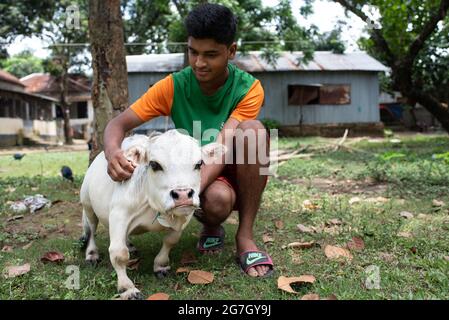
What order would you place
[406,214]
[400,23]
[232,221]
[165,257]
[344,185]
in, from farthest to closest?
[400,23] < [344,185] < [232,221] < [406,214] < [165,257]

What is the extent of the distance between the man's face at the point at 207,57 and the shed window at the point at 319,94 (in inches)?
682

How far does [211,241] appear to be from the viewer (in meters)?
3.27

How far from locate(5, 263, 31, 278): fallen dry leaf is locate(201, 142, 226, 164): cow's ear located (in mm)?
1345

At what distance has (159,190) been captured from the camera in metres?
2.34

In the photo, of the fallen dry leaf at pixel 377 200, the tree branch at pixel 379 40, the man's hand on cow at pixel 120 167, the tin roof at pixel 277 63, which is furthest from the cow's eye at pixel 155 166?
the tin roof at pixel 277 63

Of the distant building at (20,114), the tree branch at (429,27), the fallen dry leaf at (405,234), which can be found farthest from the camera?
the distant building at (20,114)

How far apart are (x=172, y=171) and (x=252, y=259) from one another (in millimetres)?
841

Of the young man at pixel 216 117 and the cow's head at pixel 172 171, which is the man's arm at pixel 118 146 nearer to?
the young man at pixel 216 117

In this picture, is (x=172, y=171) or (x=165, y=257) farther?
(x=165, y=257)

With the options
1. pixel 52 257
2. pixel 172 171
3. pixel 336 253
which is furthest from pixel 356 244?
pixel 52 257

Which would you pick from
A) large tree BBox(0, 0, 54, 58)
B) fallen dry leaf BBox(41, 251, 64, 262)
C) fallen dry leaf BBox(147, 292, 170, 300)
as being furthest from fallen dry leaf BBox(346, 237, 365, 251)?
large tree BBox(0, 0, 54, 58)

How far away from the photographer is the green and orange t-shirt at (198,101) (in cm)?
309

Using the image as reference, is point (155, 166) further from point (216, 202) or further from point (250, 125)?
point (250, 125)

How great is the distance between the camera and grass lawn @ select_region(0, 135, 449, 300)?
96.3 inches
